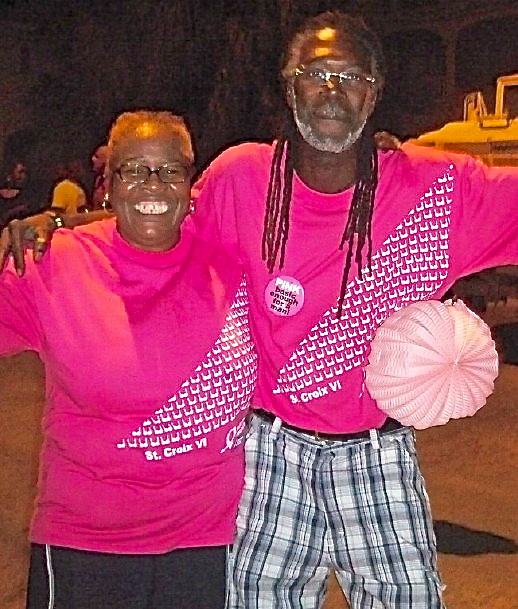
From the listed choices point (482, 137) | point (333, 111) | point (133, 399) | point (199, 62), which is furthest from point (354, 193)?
point (199, 62)

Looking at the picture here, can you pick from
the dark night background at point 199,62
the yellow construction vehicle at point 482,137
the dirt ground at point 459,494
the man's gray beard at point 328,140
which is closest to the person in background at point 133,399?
the man's gray beard at point 328,140

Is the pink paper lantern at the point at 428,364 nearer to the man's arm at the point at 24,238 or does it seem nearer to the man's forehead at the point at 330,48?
the man's forehead at the point at 330,48

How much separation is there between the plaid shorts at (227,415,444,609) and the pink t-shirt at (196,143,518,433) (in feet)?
0.28

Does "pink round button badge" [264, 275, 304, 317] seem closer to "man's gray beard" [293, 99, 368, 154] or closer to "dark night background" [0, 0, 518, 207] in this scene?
"man's gray beard" [293, 99, 368, 154]

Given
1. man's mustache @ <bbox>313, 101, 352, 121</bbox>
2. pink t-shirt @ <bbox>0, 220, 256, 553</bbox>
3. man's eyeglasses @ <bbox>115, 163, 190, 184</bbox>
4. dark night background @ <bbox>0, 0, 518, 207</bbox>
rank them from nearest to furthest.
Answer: pink t-shirt @ <bbox>0, 220, 256, 553</bbox> < man's eyeglasses @ <bbox>115, 163, 190, 184</bbox> < man's mustache @ <bbox>313, 101, 352, 121</bbox> < dark night background @ <bbox>0, 0, 518, 207</bbox>

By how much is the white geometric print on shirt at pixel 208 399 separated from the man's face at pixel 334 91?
505 mm

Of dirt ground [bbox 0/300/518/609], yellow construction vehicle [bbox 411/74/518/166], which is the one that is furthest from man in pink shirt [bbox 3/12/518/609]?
yellow construction vehicle [bbox 411/74/518/166]

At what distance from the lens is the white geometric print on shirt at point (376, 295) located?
8.23ft

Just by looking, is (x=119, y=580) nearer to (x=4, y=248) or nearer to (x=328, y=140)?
(x=4, y=248)

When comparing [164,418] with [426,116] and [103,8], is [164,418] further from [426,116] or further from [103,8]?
[103,8]

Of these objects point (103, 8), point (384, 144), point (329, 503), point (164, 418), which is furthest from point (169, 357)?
point (103, 8)

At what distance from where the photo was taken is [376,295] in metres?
2.51

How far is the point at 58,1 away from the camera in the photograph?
57.2 ft

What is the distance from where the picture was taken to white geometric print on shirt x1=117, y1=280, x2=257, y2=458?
7.25ft
